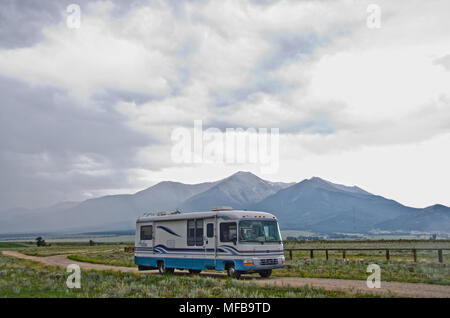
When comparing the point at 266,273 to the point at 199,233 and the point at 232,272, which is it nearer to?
the point at 232,272

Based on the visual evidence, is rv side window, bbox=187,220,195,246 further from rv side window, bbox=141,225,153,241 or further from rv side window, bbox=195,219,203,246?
rv side window, bbox=141,225,153,241

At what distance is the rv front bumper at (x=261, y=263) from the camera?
22.9 meters

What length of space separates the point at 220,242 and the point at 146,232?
7.69 m

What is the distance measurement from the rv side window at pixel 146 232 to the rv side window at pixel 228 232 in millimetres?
7026

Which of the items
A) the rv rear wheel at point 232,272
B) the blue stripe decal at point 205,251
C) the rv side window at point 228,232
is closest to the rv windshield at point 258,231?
the rv side window at point 228,232

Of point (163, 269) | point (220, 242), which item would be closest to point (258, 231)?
point (220, 242)

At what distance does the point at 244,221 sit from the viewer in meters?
23.8

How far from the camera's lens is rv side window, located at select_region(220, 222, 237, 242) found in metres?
23.7

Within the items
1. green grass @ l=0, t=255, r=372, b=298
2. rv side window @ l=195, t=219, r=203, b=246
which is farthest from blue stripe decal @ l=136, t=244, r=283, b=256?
green grass @ l=0, t=255, r=372, b=298

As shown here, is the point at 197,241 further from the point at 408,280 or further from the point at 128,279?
the point at 408,280

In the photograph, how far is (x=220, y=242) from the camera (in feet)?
79.6

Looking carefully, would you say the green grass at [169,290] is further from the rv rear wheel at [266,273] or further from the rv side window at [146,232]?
the rv side window at [146,232]
